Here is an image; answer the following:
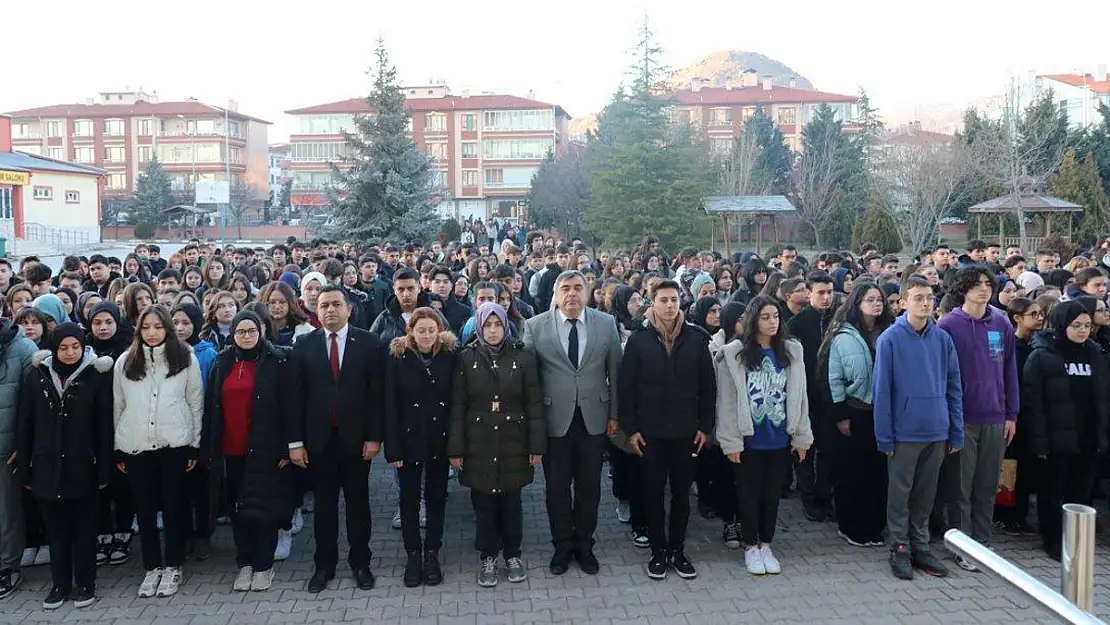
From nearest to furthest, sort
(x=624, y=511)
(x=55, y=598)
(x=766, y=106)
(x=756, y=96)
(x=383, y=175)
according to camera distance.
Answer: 1. (x=55, y=598)
2. (x=624, y=511)
3. (x=383, y=175)
4. (x=766, y=106)
5. (x=756, y=96)

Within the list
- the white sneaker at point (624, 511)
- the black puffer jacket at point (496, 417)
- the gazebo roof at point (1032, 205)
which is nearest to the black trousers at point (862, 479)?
the white sneaker at point (624, 511)

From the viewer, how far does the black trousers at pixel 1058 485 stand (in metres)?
6.34

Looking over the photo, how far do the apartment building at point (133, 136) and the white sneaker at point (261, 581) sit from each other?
3382 inches

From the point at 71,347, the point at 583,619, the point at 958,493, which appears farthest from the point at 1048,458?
the point at 71,347

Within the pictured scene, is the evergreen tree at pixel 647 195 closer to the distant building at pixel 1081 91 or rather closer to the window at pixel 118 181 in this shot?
the distant building at pixel 1081 91

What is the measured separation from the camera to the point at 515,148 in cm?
8194

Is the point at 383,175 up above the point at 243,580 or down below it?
above

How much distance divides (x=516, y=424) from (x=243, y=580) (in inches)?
81.8

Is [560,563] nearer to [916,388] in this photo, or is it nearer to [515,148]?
[916,388]

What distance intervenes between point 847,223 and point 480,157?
4577 cm

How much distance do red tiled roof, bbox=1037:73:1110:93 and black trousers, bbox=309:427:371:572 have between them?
8260 cm

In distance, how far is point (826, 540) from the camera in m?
6.66

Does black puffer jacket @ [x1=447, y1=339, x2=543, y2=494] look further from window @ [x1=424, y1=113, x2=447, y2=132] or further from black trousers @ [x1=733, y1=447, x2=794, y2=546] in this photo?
window @ [x1=424, y1=113, x2=447, y2=132]

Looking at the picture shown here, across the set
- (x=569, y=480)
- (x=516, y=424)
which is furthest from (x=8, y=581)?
(x=569, y=480)
